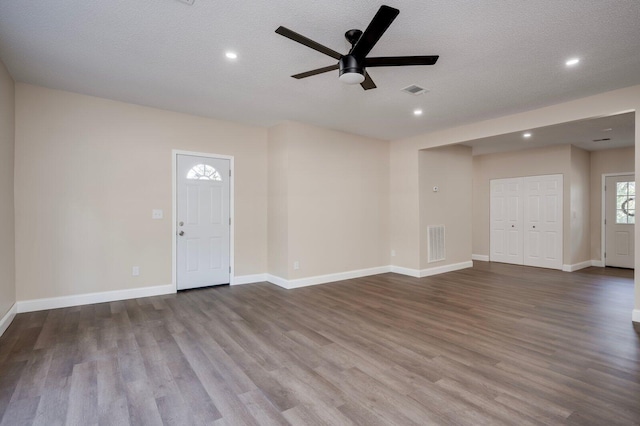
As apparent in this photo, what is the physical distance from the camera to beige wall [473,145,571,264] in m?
6.67

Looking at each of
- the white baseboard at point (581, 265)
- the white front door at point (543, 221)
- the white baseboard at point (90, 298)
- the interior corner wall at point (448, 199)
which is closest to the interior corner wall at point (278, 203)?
the white baseboard at point (90, 298)

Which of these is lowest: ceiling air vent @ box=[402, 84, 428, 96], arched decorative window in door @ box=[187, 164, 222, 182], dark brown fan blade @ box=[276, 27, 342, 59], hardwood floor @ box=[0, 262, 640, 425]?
hardwood floor @ box=[0, 262, 640, 425]

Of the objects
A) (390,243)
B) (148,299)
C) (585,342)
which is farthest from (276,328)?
(390,243)

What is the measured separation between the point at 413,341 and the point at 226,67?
3.36 metres

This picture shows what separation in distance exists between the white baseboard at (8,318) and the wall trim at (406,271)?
5815 millimetres

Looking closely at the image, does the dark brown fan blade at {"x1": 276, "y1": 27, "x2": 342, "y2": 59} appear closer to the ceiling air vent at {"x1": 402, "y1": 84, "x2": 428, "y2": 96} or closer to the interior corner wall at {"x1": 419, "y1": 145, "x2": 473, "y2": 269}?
the ceiling air vent at {"x1": 402, "y1": 84, "x2": 428, "y2": 96}

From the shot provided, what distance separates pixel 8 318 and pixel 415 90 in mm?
5306

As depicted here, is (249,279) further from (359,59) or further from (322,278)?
(359,59)

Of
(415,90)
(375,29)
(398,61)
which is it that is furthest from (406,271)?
(375,29)

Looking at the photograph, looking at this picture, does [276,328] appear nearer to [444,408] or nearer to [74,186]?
[444,408]

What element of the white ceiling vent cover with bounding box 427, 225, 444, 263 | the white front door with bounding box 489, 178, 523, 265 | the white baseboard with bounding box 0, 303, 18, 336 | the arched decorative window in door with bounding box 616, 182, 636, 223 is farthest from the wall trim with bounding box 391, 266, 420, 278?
the white baseboard with bounding box 0, 303, 18, 336

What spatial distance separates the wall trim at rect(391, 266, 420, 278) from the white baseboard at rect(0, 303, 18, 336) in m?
5.82

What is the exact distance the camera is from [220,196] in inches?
207

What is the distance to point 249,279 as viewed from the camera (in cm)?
552
